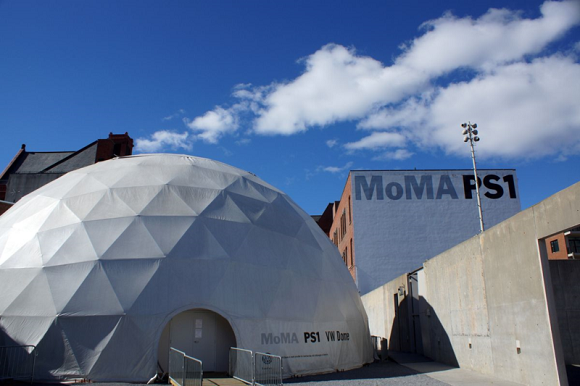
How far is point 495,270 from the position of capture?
531 inches

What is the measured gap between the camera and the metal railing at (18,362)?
41.1 ft

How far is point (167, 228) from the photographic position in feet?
47.8

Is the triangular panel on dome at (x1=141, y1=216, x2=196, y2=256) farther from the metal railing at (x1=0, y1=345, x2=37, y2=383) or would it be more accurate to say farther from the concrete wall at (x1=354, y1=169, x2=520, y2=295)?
the concrete wall at (x1=354, y1=169, x2=520, y2=295)

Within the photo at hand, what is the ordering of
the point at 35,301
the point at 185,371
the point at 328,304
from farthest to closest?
the point at 328,304 < the point at 35,301 < the point at 185,371

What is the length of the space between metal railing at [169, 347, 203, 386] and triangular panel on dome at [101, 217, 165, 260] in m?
3.19

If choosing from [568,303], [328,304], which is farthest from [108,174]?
[568,303]

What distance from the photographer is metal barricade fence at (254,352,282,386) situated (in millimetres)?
12240

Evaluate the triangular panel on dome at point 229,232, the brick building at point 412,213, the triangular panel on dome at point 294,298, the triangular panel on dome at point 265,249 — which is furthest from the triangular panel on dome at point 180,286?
the brick building at point 412,213

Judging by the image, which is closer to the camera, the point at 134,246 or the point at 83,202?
the point at 134,246

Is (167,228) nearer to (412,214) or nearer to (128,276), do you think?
(128,276)

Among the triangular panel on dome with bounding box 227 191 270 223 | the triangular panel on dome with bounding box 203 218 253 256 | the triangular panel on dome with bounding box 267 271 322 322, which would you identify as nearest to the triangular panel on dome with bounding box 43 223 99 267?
the triangular panel on dome with bounding box 203 218 253 256

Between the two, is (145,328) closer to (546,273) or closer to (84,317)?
(84,317)

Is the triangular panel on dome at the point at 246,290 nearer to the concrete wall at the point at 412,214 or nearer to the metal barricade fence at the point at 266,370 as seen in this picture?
the metal barricade fence at the point at 266,370

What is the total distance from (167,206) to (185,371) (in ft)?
19.4
